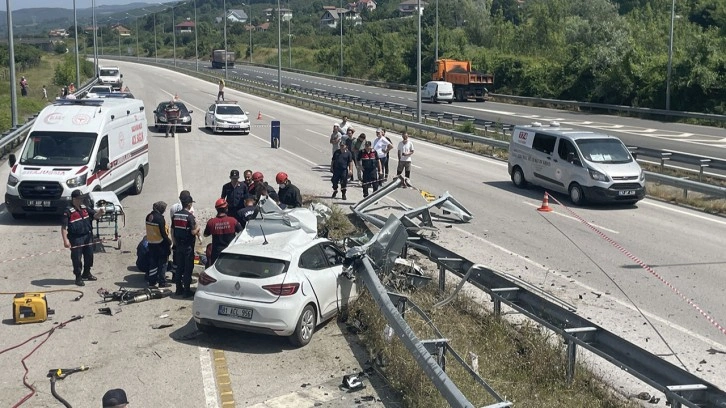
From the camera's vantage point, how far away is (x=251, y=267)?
36.7 ft

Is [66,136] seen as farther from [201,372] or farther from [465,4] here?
[465,4]

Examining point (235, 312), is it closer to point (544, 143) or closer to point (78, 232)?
point (78, 232)

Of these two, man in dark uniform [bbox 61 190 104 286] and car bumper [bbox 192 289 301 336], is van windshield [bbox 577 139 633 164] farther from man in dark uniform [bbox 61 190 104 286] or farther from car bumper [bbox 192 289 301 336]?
car bumper [bbox 192 289 301 336]

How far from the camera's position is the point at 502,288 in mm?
11297

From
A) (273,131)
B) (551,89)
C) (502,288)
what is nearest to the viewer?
(502,288)

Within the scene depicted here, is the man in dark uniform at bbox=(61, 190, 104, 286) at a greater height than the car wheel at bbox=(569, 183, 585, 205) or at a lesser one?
greater

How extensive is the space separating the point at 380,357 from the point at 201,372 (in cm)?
215

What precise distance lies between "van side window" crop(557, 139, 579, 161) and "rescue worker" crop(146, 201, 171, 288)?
12141 millimetres

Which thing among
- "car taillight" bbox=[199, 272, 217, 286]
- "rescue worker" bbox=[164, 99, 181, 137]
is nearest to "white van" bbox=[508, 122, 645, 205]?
"car taillight" bbox=[199, 272, 217, 286]

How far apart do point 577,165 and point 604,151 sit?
3.36ft

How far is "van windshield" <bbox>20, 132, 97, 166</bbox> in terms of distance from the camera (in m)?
19.5

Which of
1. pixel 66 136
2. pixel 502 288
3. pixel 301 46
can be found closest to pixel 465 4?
pixel 301 46

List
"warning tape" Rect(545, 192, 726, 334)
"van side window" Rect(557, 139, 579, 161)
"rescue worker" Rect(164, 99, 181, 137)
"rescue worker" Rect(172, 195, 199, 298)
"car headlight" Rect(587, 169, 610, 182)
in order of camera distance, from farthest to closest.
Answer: "rescue worker" Rect(164, 99, 181, 137)
"van side window" Rect(557, 139, 579, 161)
"car headlight" Rect(587, 169, 610, 182)
"rescue worker" Rect(172, 195, 199, 298)
"warning tape" Rect(545, 192, 726, 334)

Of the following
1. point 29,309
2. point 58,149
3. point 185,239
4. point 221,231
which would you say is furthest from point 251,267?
point 58,149
